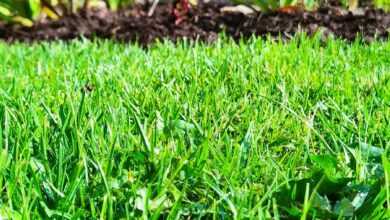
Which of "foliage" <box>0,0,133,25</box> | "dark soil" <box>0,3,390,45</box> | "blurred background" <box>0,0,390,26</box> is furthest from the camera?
"foliage" <box>0,0,133,25</box>

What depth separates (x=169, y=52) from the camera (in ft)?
11.2

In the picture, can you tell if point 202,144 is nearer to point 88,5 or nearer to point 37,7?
point 37,7

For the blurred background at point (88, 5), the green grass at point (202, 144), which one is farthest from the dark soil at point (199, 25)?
the green grass at point (202, 144)

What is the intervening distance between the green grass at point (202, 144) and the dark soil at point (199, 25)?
5.14ft

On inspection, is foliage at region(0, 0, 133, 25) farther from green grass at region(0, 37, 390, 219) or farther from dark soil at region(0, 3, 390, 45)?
green grass at region(0, 37, 390, 219)

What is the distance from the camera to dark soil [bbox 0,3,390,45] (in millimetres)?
4332

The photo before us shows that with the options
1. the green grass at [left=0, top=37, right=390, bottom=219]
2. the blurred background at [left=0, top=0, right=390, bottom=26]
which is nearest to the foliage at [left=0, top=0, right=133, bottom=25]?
the blurred background at [left=0, top=0, right=390, bottom=26]

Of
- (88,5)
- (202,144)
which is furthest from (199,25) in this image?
(202,144)

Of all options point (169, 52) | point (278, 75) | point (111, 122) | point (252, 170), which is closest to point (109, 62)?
point (169, 52)

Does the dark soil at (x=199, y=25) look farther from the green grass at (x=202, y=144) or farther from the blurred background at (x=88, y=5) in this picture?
the green grass at (x=202, y=144)

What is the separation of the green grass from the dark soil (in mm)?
1567

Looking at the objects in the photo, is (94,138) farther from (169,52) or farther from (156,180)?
(169,52)

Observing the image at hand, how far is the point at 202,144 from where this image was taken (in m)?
1.46

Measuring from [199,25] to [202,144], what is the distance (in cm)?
343
